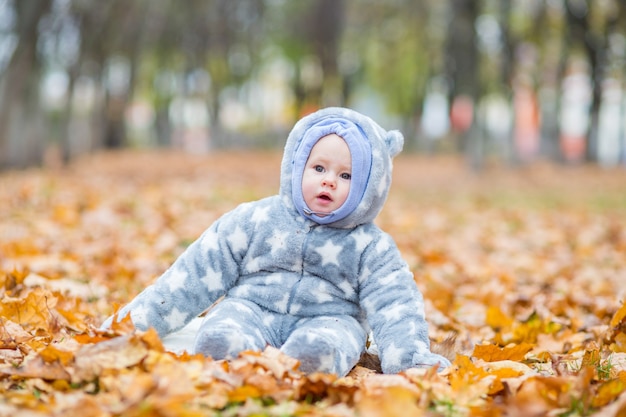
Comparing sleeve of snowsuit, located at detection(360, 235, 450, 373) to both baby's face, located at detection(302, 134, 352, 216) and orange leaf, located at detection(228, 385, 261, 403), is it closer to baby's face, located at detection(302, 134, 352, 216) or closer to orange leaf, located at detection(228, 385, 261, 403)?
baby's face, located at detection(302, 134, 352, 216)

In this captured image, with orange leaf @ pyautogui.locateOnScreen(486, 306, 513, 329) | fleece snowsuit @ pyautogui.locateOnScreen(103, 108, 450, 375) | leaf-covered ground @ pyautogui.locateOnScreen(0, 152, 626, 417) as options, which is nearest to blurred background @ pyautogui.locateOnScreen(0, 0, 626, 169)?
leaf-covered ground @ pyautogui.locateOnScreen(0, 152, 626, 417)

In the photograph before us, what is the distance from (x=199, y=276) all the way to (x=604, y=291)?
9.97 ft

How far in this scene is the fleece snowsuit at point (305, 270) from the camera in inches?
103

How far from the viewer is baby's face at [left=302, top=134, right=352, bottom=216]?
2.64 meters

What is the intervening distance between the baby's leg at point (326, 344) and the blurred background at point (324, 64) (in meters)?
10.7

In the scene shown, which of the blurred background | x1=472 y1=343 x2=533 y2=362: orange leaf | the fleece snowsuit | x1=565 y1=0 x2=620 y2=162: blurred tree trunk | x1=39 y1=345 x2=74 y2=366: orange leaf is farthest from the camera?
x1=565 y1=0 x2=620 y2=162: blurred tree trunk

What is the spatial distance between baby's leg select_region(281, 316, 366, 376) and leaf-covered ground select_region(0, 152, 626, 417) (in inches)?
3.2

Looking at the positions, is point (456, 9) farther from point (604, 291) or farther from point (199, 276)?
Answer: point (199, 276)

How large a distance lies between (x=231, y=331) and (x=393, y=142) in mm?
934

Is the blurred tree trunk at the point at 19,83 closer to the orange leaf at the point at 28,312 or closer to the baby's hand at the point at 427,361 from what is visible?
the orange leaf at the point at 28,312

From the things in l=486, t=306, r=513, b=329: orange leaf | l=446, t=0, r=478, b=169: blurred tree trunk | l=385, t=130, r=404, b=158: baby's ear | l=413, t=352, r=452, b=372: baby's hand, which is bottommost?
l=486, t=306, r=513, b=329: orange leaf

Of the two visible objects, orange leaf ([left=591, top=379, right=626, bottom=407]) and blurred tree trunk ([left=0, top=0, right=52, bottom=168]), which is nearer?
orange leaf ([left=591, top=379, right=626, bottom=407])

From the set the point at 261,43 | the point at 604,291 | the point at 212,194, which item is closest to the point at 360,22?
the point at 261,43

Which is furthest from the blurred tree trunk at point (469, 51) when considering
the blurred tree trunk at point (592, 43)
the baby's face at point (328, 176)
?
the baby's face at point (328, 176)
